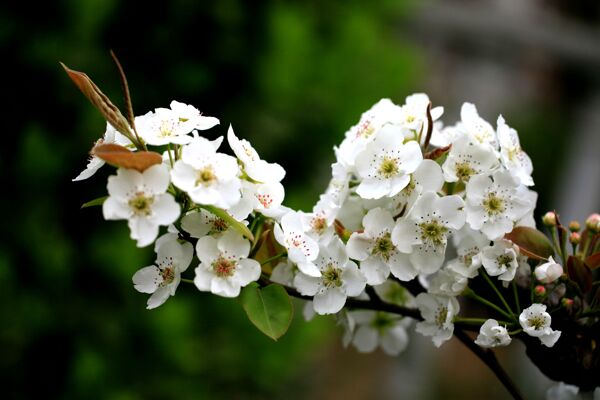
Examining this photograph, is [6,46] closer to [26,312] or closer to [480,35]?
[26,312]

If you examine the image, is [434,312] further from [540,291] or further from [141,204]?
[141,204]

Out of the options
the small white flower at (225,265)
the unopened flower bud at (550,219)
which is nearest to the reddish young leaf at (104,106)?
→ the small white flower at (225,265)

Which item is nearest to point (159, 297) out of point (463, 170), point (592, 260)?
point (463, 170)

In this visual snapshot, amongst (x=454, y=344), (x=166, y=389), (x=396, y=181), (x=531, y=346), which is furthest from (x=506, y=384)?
(x=454, y=344)

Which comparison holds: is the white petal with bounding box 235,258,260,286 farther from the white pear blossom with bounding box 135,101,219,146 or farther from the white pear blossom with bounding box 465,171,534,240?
the white pear blossom with bounding box 465,171,534,240

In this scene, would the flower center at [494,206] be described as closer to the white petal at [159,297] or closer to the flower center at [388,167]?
the flower center at [388,167]

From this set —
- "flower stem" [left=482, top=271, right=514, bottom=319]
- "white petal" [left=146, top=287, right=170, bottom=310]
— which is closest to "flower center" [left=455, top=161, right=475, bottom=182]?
"flower stem" [left=482, top=271, right=514, bottom=319]
